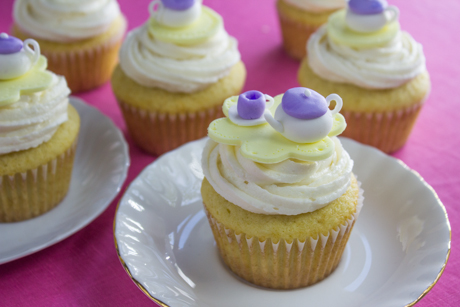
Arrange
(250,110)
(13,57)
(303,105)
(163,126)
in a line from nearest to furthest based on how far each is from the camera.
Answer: (303,105), (250,110), (13,57), (163,126)

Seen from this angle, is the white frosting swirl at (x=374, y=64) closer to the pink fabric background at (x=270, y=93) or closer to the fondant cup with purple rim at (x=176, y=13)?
the pink fabric background at (x=270, y=93)

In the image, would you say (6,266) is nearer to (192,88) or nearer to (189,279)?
(189,279)

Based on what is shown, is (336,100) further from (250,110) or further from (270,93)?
(270,93)

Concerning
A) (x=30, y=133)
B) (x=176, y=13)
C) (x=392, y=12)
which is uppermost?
(x=392, y=12)

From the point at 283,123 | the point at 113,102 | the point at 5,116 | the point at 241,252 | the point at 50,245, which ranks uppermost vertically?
the point at 283,123

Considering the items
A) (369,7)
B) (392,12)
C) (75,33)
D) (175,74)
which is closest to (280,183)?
(175,74)

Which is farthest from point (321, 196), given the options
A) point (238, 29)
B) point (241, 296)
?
point (238, 29)
